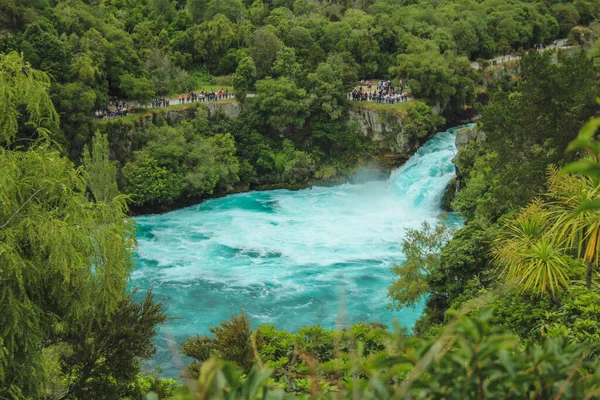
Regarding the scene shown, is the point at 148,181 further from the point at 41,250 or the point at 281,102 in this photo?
the point at 41,250

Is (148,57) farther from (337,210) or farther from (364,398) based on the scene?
(364,398)

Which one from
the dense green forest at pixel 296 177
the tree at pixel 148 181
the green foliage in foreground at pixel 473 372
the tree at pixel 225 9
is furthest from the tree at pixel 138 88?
the green foliage in foreground at pixel 473 372

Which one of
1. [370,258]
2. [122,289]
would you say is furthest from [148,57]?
[122,289]

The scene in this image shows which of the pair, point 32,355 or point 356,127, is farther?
point 356,127

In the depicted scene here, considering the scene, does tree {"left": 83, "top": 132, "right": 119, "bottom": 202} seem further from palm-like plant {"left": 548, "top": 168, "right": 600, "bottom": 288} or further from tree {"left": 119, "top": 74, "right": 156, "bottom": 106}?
palm-like plant {"left": 548, "top": 168, "right": 600, "bottom": 288}

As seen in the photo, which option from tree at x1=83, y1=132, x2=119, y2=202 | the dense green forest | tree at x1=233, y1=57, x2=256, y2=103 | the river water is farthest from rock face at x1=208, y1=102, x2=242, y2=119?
tree at x1=83, y1=132, x2=119, y2=202
